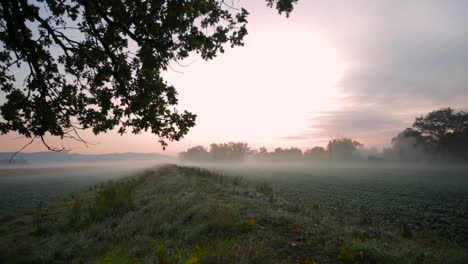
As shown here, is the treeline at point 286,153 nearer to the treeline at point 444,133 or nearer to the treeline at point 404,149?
the treeline at point 404,149

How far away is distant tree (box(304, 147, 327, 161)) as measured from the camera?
464 ft

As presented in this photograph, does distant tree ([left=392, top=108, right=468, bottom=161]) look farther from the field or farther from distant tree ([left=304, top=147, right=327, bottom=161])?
the field

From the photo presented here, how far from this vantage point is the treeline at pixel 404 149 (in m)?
63.0

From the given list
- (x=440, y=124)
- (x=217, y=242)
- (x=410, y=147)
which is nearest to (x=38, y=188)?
(x=217, y=242)

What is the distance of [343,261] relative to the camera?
493cm

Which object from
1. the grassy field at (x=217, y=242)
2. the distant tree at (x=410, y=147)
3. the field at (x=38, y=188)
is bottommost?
the field at (x=38, y=188)

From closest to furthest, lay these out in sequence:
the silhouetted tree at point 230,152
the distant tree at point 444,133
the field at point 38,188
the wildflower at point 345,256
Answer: the wildflower at point 345,256 < the field at point 38,188 < the distant tree at point 444,133 < the silhouetted tree at point 230,152

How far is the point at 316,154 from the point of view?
146000mm

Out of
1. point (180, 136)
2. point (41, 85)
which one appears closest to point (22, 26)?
point (41, 85)

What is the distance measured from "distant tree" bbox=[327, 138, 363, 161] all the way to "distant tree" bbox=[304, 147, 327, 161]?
6495mm

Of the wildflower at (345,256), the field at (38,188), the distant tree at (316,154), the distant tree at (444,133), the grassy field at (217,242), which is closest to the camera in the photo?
the wildflower at (345,256)

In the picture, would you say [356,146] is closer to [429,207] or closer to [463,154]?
[463,154]

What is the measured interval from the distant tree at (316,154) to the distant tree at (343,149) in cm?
650

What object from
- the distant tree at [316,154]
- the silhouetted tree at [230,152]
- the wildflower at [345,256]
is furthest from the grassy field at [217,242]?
the silhouetted tree at [230,152]
